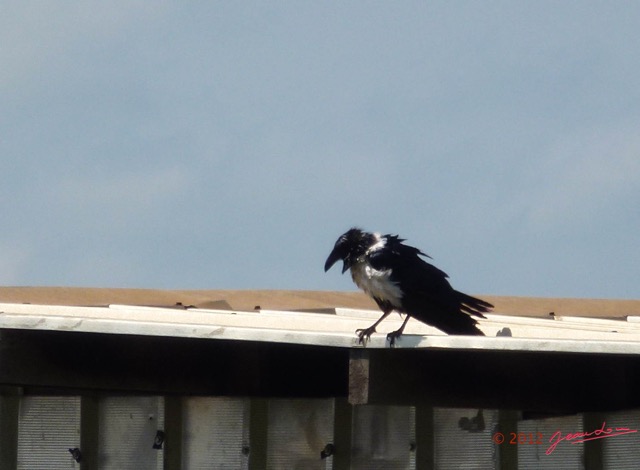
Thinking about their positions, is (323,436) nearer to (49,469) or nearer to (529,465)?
(529,465)

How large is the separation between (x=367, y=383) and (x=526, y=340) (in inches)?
27.9

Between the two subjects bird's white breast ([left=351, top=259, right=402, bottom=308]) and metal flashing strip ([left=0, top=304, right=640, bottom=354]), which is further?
bird's white breast ([left=351, top=259, right=402, bottom=308])

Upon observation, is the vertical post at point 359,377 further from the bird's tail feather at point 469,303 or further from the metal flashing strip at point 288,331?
the bird's tail feather at point 469,303

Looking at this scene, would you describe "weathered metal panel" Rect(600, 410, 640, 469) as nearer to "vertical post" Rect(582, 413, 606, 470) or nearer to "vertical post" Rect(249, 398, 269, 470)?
"vertical post" Rect(582, 413, 606, 470)

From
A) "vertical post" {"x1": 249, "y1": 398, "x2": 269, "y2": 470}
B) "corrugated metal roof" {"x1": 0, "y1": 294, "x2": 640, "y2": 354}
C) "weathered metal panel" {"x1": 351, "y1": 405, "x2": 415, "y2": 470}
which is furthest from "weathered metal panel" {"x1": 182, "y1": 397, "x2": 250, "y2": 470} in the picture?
"weathered metal panel" {"x1": 351, "y1": 405, "x2": 415, "y2": 470}

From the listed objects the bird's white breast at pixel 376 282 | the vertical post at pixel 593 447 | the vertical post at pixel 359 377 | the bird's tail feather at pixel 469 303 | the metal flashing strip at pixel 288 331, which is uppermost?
the bird's white breast at pixel 376 282

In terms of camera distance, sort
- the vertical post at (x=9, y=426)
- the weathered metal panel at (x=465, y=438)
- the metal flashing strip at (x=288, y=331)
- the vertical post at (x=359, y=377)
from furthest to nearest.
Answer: the vertical post at (x=9, y=426), the weathered metal panel at (x=465, y=438), the vertical post at (x=359, y=377), the metal flashing strip at (x=288, y=331)

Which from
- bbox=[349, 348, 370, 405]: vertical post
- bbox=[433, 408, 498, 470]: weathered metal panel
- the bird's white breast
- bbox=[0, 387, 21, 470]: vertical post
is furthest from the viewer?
the bird's white breast

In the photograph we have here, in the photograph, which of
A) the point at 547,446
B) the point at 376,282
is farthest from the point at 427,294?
the point at 547,446

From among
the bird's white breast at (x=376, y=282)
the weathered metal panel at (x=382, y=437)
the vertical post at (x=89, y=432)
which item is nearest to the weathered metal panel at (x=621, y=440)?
the weathered metal panel at (x=382, y=437)

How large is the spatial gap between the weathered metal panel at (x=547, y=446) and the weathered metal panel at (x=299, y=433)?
0.88 meters

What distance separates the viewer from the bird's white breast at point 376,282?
6766 millimetres

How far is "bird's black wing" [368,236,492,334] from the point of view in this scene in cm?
660

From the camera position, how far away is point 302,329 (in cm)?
593
